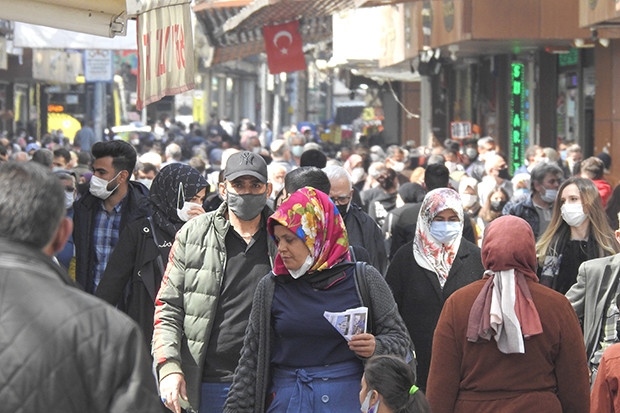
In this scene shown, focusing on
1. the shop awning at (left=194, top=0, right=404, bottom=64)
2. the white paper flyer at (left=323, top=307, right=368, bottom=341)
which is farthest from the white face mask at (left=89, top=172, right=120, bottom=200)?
the shop awning at (left=194, top=0, right=404, bottom=64)

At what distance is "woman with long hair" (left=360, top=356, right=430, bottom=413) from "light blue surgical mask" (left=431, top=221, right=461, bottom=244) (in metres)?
2.60

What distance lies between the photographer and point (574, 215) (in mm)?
8102

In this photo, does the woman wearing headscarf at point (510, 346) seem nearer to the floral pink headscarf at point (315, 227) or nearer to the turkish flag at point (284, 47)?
the floral pink headscarf at point (315, 227)

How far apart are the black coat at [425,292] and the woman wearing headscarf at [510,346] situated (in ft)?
6.13

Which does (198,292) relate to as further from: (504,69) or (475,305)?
(504,69)

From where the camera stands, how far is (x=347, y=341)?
503 cm

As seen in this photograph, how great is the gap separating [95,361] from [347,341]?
6.60 feet

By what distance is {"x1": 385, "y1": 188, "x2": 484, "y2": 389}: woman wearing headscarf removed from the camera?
7.34 meters

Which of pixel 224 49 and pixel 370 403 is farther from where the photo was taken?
pixel 224 49

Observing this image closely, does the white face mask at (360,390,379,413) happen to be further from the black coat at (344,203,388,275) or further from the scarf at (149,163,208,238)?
the black coat at (344,203,388,275)

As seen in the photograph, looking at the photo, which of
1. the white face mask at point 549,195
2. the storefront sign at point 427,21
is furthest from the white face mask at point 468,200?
the storefront sign at point 427,21

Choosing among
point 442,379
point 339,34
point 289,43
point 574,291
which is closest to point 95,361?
point 442,379

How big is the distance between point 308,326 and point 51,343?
2.04 m

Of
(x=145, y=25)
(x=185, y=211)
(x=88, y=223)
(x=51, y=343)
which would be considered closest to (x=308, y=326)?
(x=51, y=343)
